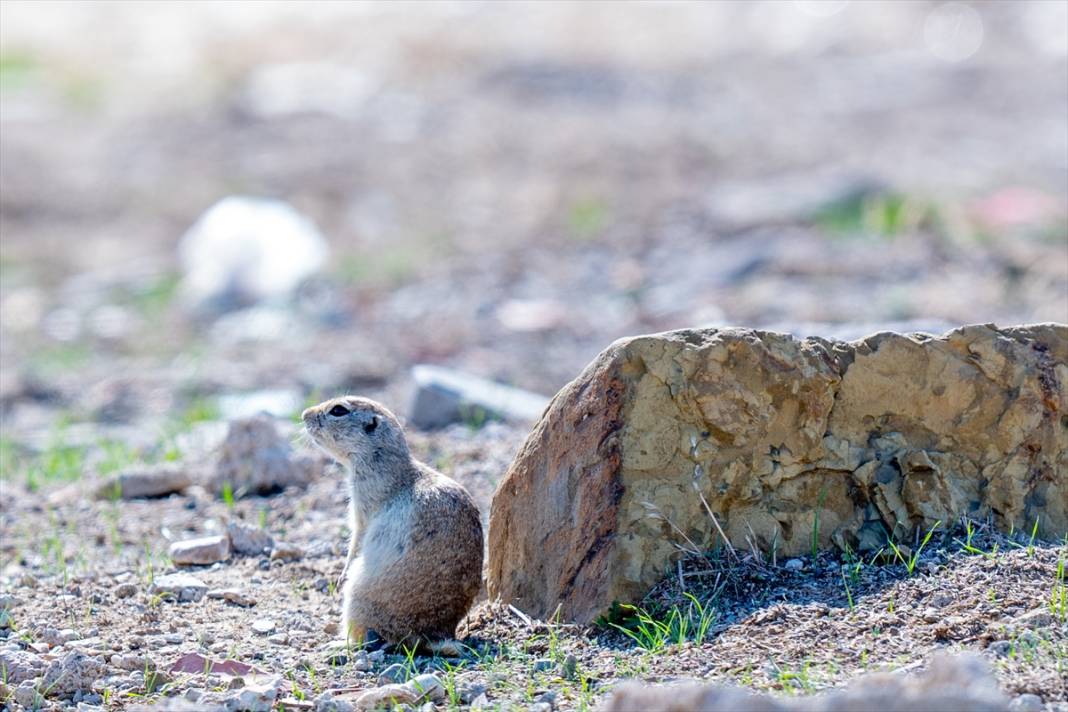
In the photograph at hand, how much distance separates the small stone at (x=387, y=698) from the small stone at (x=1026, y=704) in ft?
5.18

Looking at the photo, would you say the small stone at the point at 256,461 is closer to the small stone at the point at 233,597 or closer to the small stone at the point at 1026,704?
the small stone at the point at 233,597

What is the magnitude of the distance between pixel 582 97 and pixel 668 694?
16.0 m

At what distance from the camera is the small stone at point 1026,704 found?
3482 millimetres

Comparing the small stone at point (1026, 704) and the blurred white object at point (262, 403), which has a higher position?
the blurred white object at point (262, 403)

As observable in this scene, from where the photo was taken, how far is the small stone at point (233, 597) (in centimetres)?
516

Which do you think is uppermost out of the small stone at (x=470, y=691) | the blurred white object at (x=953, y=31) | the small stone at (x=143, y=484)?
the blurred white object at (x=953, y=31)

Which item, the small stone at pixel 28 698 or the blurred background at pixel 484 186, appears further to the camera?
the blurred background at pixel 484 186

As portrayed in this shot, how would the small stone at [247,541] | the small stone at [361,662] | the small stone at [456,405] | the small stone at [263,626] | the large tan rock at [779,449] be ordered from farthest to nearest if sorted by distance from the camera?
1. the small stone at [456,405]
2. the small stone at [247,541]
3. the small stone at [263,626]
4. the large tan rock at [779,449]
5. the small stone at [361,662]

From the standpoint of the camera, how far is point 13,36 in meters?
21.1

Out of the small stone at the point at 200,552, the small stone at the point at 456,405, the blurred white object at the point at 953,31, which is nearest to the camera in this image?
the small stone at the point at 200,552

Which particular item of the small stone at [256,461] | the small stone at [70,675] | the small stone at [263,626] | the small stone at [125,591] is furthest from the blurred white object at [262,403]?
the small stone at [70,675]

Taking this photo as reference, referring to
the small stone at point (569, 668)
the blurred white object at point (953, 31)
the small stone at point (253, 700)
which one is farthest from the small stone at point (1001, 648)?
the blurred white object at point (953, 31)

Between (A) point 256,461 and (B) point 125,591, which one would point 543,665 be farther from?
(A) point 256,461

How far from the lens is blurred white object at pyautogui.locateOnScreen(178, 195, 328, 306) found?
11.7m
